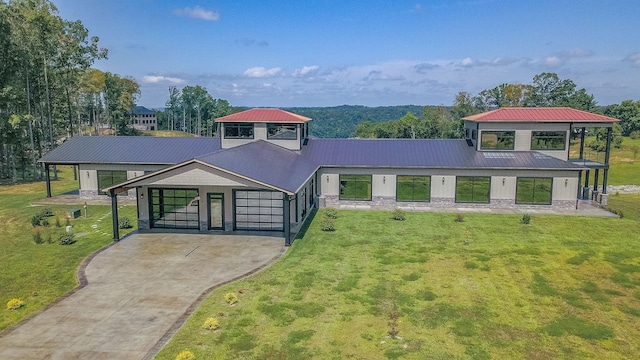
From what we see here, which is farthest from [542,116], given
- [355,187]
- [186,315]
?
[186,315]

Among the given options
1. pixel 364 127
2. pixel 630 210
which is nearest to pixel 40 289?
pixel 630 210

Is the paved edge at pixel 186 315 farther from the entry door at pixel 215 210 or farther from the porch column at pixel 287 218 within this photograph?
the entry door at pixel 215 210

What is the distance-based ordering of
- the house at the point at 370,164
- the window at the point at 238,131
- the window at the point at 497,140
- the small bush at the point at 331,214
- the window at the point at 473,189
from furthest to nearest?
the window at the point at 238,131 → the window at the point at 497,140 → the window at the point at 473,189 → the small bush at the point at 331,214 → the house at the point at 370,164

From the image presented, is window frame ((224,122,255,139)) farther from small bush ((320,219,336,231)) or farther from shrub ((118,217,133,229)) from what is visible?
small bush ((320,219,336,231))

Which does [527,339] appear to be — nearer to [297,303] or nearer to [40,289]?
[297,303]

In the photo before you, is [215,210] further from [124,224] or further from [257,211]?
[124,224]

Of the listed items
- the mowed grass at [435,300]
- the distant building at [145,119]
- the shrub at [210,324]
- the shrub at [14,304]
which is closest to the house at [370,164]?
the mowed grass at [435,300]

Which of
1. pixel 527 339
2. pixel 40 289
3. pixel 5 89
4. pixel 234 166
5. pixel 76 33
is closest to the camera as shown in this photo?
pixel 527 339
